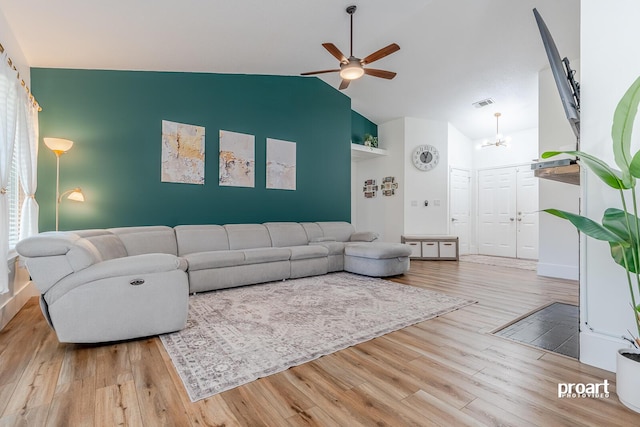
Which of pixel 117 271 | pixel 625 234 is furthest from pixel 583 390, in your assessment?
pixel 117 271

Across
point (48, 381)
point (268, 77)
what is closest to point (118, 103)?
point (268, 77)

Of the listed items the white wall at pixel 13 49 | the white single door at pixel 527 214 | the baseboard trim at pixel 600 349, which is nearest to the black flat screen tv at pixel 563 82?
the baseboard trim at pixel 600 349

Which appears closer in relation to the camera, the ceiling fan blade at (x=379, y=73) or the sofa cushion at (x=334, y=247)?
the ceiling fan blade at (x=379, y=73)

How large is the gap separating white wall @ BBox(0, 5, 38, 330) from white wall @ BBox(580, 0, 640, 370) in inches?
178

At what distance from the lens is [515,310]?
10.0 ft

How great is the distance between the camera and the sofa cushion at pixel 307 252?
14.7 feet

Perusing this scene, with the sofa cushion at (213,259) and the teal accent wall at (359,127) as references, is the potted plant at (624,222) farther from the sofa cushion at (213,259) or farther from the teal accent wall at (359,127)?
the teal accent wall at (359,127)

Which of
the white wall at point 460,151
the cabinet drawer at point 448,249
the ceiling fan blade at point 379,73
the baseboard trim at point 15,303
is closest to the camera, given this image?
the baseboard trim at point 15,303

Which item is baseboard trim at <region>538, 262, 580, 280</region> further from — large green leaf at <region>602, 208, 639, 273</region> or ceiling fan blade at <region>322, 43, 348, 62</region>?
ceiling fan blade at <region>322, 43, 348, 62</region>

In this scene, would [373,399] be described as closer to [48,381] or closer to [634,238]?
[634,238]

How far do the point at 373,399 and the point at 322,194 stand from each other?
4.75 meters

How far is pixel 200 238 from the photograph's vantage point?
4.30m

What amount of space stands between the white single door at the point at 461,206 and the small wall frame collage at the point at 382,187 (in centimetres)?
149

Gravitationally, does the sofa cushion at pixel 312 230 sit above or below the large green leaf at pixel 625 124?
below
